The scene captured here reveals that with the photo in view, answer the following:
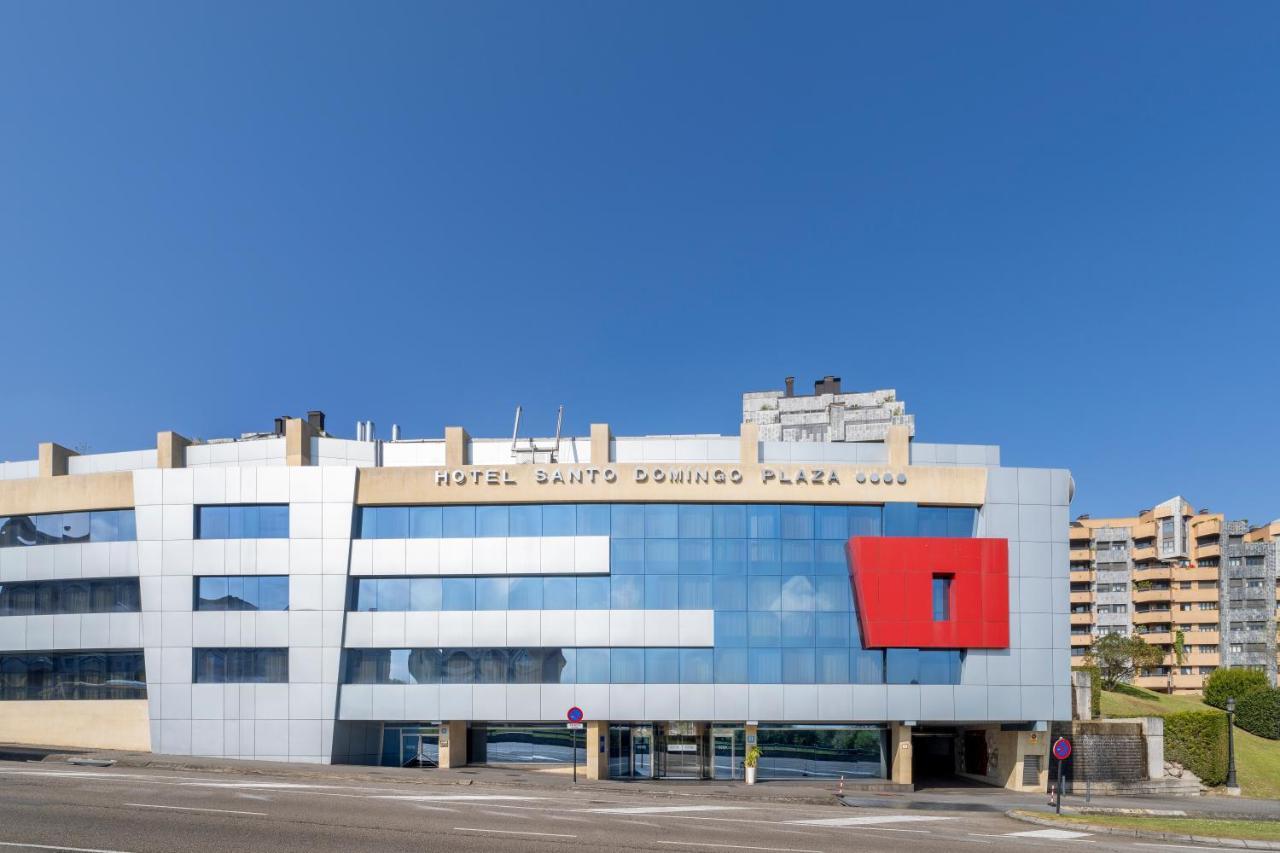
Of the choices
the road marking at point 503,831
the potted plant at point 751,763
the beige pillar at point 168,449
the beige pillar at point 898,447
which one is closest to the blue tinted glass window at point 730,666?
the potted plant at point 751,763

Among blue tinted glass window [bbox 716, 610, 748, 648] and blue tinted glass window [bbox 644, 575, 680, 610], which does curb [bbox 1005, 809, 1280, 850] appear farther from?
blue tinted glass window [bbox 644, 575, 680, 610]

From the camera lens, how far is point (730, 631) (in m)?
38.3

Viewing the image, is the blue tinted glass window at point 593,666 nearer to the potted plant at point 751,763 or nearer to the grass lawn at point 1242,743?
the potted plant at point 751,763

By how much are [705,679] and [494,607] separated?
9.01m

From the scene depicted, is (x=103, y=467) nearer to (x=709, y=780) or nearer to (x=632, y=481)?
(x=632, y=481)

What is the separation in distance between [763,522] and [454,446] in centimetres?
1333

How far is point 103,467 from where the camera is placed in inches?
1693

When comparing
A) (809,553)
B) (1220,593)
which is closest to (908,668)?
(809,553)

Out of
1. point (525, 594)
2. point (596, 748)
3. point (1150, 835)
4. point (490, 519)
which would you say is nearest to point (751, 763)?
point (596, 748)

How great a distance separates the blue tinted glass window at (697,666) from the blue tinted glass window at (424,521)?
36.9 feet

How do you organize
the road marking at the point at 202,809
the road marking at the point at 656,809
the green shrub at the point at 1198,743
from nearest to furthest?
the road marking at the point at 202,809
the road marking at the point at 656,809
the green shrub at the point at 1198,743

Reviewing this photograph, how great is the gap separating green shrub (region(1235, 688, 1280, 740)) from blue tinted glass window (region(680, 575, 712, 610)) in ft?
182

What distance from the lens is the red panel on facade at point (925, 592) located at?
3800 cm

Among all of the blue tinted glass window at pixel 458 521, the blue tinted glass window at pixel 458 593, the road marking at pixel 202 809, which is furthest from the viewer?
the blue tinted glass window at pixel 458 521
